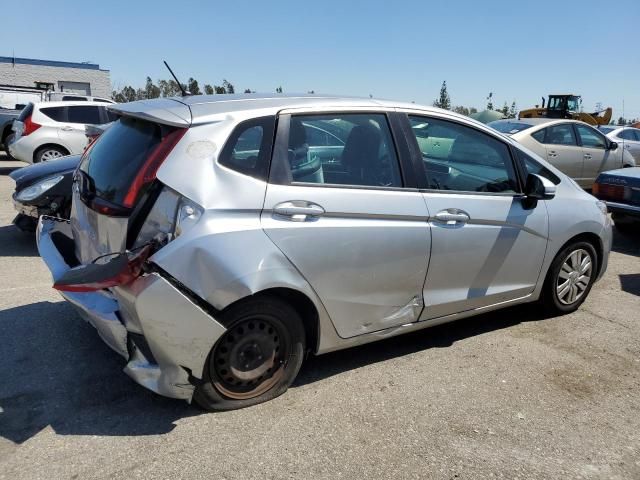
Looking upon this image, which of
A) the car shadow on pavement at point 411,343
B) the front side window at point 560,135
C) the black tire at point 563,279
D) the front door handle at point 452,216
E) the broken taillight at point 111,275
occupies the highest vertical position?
the front side window at point 560,135

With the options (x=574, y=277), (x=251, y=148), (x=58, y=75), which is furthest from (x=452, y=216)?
(x=58, y=75)

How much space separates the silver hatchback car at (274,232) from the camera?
2.78 m

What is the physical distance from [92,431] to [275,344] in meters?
1.08

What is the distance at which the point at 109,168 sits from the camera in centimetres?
321

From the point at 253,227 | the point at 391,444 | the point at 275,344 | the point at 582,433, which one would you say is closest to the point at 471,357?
the point at 582,433

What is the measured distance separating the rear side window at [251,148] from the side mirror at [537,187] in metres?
2.13

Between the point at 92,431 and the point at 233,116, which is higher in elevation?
the point at 233,116

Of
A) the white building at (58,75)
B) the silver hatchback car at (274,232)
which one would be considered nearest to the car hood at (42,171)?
the silver hatchback car at (274,232)

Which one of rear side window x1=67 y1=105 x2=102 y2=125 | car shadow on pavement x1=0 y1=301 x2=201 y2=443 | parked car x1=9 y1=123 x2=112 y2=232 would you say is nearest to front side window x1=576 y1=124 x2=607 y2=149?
parked car x1=9 y1=123 x2=112 y2=232

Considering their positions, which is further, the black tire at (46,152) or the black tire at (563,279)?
the black tire at (46,152)

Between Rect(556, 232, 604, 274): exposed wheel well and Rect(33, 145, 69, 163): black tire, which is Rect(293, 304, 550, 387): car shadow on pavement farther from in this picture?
Rect(33, 145, 69, 163): black tire

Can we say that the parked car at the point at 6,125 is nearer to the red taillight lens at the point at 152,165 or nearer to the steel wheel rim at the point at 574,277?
the red taillight lens at the point at 152,165

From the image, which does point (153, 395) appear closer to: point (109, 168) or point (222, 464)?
point (222, 464)

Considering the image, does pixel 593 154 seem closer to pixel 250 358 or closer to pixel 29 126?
pixel 250 358
